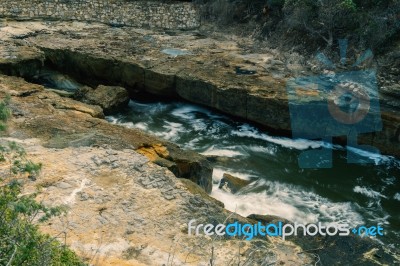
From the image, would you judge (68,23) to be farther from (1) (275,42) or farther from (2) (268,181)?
(2) (268,181)

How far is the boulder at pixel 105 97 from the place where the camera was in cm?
1174

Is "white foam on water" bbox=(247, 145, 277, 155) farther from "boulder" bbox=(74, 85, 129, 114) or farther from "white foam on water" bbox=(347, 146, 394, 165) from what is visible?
"boulder" bbox=(74, 85, 129, 114)

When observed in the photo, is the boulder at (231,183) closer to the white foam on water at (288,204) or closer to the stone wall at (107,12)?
the white foam on water at (288,204)

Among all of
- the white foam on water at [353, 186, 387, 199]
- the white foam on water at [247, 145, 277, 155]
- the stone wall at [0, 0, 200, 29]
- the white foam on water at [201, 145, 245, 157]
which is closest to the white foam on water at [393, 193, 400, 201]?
the white foam on water at [353, 186, 387, 199]

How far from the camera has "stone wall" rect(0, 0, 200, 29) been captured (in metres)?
16.4

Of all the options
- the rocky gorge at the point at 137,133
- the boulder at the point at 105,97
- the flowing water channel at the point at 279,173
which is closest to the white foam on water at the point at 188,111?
the flowing water channel at the point at 279,173

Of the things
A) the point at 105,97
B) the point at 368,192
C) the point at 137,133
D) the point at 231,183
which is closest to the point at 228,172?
the point at 231,183

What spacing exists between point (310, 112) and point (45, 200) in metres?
6.76

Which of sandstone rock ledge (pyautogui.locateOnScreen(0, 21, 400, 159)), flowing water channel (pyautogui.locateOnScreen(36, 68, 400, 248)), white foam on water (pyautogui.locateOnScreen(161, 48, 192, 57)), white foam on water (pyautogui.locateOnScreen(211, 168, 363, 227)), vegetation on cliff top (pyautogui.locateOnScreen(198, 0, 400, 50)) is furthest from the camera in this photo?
white foam on water (pyautogui.locateOnScreen(161, 48, 192, 57))

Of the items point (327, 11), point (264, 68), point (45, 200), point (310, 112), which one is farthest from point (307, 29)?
point (45, 200)

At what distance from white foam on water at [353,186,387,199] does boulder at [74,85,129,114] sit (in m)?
6.36

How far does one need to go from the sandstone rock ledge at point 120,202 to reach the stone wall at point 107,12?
8.67 metres

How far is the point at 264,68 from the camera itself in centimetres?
1239

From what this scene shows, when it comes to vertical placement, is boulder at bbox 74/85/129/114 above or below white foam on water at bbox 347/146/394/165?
above
